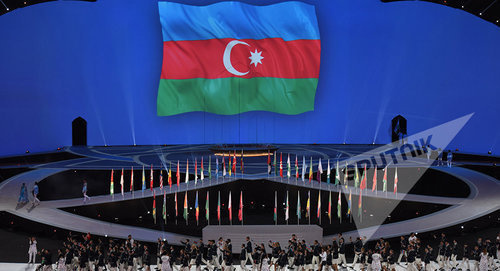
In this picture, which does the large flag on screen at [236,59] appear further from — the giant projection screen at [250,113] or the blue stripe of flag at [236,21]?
the giant projection screen at [250,113]

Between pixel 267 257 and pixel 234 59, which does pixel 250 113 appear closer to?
pixel 234 59

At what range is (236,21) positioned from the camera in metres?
36.8

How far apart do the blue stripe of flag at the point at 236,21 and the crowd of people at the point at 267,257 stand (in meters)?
21.7

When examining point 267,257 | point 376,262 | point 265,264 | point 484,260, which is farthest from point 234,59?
point 484,260

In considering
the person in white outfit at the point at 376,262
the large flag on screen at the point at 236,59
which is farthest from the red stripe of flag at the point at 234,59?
the person in white outfit at the point at 376,262

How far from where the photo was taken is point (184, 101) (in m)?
36.1

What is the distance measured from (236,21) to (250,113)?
10.6m

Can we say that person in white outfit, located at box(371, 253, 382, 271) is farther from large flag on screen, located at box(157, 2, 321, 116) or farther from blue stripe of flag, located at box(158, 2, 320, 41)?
blue stripe of flag, located at box(158, 2, 320, 41)

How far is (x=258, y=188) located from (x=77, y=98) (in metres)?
25.3

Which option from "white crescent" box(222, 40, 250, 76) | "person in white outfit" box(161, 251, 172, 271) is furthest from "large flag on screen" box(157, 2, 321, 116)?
"person in white outfit" box(161, 251, 172, 271)

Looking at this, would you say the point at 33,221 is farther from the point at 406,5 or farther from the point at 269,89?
the point at 406,5

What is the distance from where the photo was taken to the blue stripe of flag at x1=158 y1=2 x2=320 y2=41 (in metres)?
36.2

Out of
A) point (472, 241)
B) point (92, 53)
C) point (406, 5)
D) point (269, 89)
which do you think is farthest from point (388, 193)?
point (92, 53)

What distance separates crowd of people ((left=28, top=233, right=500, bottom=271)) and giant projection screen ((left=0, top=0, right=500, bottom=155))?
23.9m
